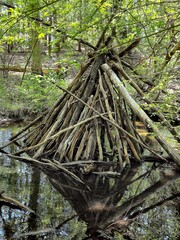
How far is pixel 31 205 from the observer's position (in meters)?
4.68

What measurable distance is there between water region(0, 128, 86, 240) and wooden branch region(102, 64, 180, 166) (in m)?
2.33

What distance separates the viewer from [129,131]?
7.53m

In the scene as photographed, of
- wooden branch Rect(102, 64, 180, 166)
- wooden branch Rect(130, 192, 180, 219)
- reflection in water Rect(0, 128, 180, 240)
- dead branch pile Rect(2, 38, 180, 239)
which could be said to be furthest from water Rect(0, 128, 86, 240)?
wooden branch Rect(102, 64, 180, 166)

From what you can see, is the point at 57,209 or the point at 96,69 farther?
the point at 96,69

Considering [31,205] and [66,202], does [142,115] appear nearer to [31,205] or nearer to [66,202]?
[66,202]

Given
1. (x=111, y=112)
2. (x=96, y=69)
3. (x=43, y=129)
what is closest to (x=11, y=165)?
(x=43, y=129)

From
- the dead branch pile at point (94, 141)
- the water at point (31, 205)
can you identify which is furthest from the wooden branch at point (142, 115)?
the water at point (31, 205)

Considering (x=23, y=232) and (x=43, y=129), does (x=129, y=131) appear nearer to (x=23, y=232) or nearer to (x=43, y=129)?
(x=43, y=129)

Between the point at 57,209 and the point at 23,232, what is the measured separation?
0.88 m

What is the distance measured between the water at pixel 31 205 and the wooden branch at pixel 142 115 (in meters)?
2.33

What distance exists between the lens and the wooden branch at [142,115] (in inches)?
256

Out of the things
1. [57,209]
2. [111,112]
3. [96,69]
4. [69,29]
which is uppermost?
[69,29]

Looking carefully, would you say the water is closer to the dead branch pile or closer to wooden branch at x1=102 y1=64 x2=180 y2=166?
the dead branch pile

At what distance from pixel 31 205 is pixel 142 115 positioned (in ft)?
10.1
